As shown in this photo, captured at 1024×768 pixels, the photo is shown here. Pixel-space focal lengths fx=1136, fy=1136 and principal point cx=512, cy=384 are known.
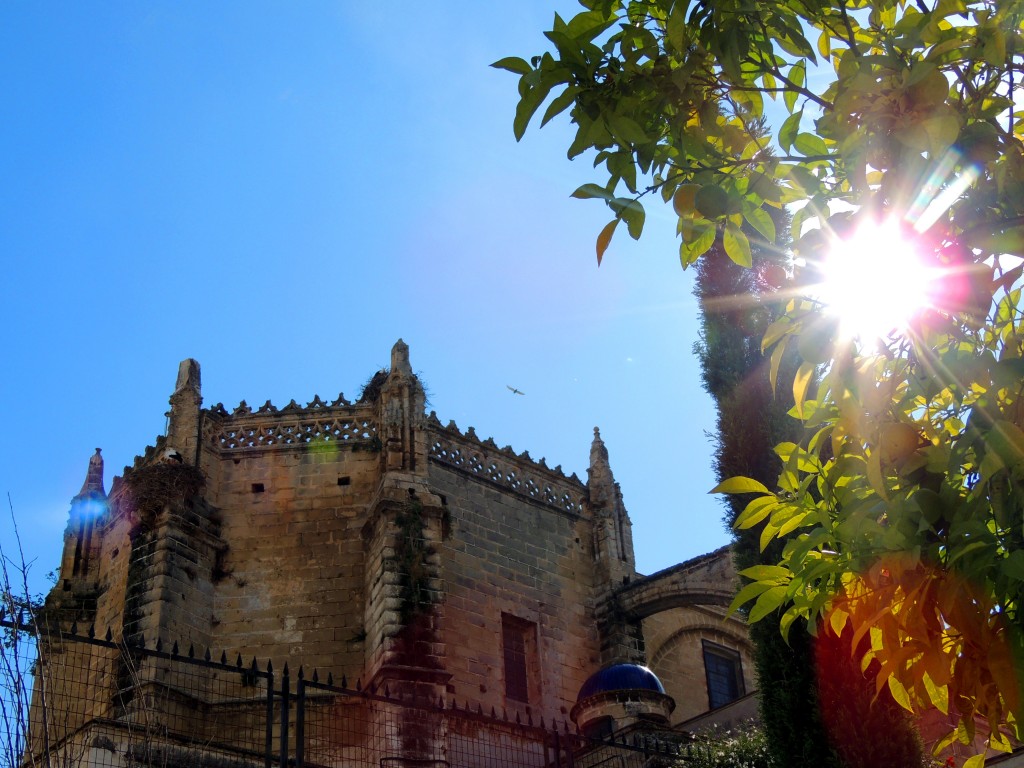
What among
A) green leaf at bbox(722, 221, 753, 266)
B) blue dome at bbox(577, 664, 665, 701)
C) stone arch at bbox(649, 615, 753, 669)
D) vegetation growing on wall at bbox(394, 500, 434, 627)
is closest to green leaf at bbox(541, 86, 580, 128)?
green leaf at bbox(722, 221, 753, 266)

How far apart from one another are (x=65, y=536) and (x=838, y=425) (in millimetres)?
17730

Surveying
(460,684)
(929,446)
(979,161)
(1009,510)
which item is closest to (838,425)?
(929,446)

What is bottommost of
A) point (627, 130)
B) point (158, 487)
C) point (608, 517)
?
point (627, 130)

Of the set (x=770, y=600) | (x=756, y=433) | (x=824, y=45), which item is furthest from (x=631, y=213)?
(x=756, y=433)

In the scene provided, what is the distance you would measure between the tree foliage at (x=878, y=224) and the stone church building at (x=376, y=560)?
37.8ft

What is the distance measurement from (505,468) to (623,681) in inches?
244

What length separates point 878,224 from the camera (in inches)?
158

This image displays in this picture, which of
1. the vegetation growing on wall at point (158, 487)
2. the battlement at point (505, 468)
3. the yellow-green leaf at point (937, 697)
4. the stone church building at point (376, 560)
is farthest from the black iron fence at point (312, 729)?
the yellow-green leaf at point (937, 697)

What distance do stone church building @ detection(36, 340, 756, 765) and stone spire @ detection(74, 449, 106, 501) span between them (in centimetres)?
3

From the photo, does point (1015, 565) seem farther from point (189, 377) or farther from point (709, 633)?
point (709, 633)

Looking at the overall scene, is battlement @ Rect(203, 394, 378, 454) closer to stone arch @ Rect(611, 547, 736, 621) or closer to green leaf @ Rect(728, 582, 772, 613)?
stone arch @ Rect(611, 547, 736, 621)

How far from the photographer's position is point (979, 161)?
166 inches

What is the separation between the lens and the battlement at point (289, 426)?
1969 cm

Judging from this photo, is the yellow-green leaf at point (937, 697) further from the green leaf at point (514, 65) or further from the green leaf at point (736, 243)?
the green leaf at point (514, 65)
